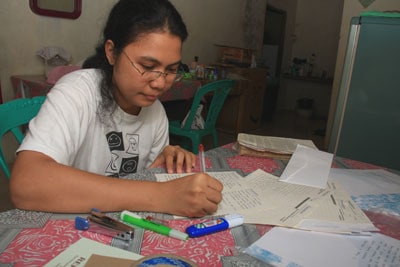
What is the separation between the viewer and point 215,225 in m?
0.62

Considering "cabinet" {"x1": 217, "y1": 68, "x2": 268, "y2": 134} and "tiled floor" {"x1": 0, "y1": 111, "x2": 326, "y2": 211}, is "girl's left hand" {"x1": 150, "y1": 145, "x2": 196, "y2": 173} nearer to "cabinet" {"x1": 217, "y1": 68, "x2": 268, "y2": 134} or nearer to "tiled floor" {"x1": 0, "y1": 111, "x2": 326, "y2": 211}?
"tiled floor" {"x1": 0, "y1": 111, "x2": 326, "y2": 211}

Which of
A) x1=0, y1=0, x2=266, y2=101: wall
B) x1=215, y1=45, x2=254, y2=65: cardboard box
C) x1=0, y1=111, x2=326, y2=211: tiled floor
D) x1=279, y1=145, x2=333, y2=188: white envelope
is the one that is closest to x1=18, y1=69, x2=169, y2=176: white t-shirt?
x1=279, y1=145, x2=333, y2=188: white envelope

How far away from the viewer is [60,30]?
2.63 meters

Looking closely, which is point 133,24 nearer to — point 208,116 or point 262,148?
point 262,148

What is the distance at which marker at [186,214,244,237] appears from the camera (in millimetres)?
598

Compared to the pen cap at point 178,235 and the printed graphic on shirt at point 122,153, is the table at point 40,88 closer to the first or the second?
the printed graphic on shirt at point 122,153

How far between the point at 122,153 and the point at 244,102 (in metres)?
3.25

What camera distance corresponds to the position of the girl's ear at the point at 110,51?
0.93 metres

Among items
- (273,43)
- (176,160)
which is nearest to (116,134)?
(176,160)

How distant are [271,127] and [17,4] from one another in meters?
3.64

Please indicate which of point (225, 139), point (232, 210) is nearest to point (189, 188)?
point (232, 210)

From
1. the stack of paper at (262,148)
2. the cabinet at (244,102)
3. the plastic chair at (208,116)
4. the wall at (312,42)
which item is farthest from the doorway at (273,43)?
the stack of paper at (262,148)

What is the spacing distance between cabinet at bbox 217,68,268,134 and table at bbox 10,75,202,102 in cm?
133

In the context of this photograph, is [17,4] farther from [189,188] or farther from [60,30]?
[189,188]
